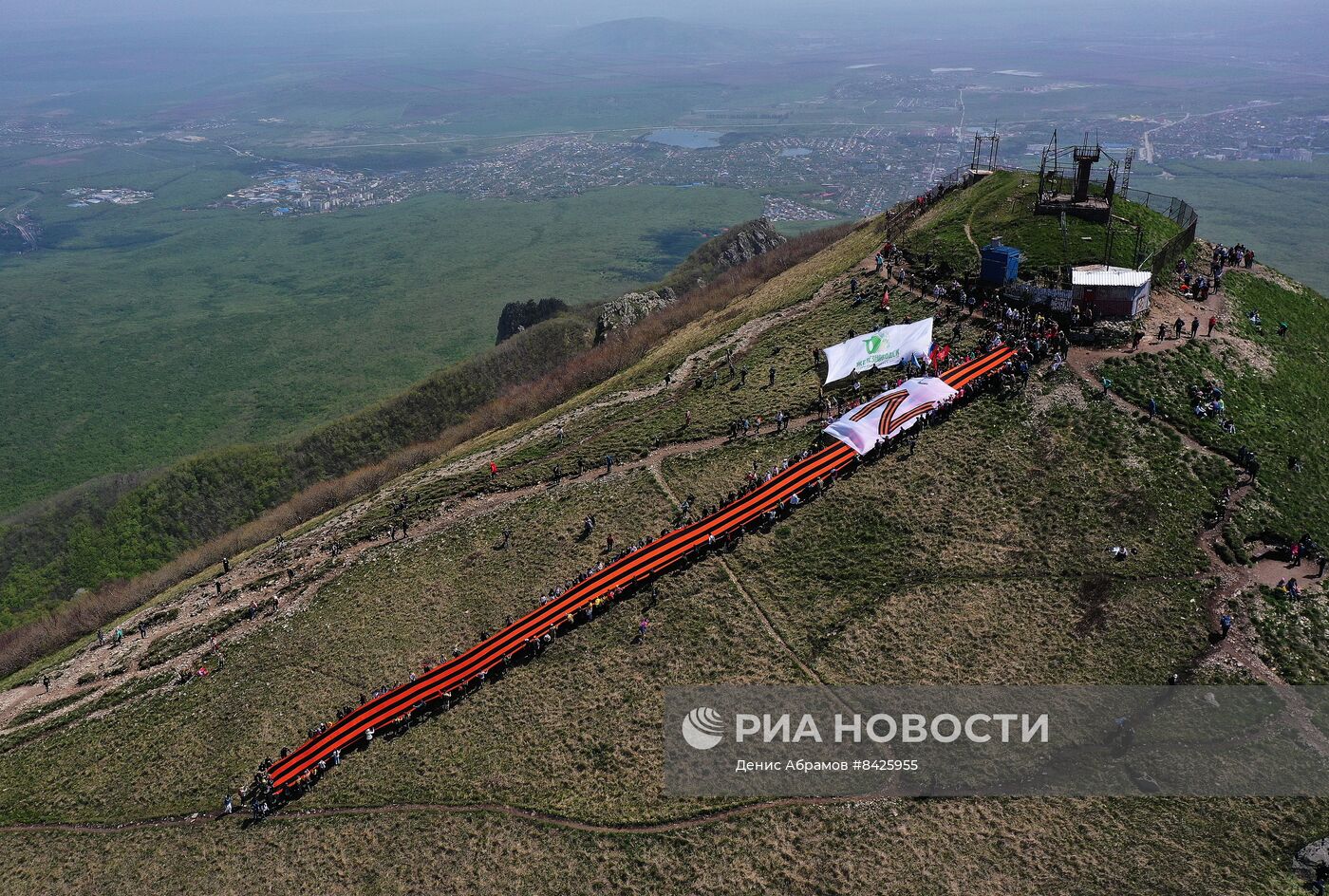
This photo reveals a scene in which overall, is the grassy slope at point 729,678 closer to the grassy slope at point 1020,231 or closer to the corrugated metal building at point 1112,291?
the corrugated metal building at point 1112,291

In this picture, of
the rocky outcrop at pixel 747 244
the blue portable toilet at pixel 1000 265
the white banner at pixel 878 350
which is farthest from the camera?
the rocky outcrop at pixel 747 244

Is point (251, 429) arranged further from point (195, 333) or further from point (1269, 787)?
point (1269, 787)

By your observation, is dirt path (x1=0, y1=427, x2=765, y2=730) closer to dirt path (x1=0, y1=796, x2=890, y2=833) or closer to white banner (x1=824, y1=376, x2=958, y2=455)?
white banner (x1=824, y1=376, x2=958, y2=455)

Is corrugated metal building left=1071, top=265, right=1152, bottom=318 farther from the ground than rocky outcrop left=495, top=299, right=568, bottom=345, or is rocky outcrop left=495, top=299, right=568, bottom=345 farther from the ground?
corrugated metal building left=1071, top=265, right=1152, bottom=318

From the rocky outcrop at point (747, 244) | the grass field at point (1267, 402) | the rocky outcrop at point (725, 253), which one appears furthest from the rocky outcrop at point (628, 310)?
the grass field at point (1267, 402)

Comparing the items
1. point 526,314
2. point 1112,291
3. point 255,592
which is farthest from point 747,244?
point 255,592

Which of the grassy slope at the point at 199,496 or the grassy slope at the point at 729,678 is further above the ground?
the grassy slope at the point at 729,678

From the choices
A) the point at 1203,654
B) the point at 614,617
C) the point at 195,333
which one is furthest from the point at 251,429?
the point at 1203,654

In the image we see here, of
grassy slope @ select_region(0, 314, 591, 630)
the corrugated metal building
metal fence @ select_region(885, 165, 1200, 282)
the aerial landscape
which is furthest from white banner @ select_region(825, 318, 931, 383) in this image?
grassy slope @ select_region(0, 314, 591, 630)
